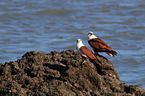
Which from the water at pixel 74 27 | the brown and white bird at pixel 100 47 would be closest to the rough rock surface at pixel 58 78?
the brown and white bird at pixel 100 47

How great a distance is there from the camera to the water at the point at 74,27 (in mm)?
12914

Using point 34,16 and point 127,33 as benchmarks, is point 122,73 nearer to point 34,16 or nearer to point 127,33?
point 127,33

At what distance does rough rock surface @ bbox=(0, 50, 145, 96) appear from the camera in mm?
5738

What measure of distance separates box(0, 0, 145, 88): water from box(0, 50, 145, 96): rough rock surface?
165 inches

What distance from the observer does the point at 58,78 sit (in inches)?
236

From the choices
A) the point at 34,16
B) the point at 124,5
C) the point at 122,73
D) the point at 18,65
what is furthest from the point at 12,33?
the point at 18,65

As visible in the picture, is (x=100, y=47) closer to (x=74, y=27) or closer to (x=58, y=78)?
(x=58, y=78)

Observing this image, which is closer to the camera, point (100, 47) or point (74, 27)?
point (100, 47)

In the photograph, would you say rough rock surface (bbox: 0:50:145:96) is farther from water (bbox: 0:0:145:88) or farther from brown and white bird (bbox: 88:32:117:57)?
water (bbox: 0:0:145:88)

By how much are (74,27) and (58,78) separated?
12.4 m

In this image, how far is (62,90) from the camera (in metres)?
5.68

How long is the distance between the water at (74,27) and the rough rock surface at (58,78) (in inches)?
165

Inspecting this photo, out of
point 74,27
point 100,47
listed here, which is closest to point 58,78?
point 100,47

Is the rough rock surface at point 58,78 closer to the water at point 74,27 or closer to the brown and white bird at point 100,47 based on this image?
the brown and white bird at point 100,47
